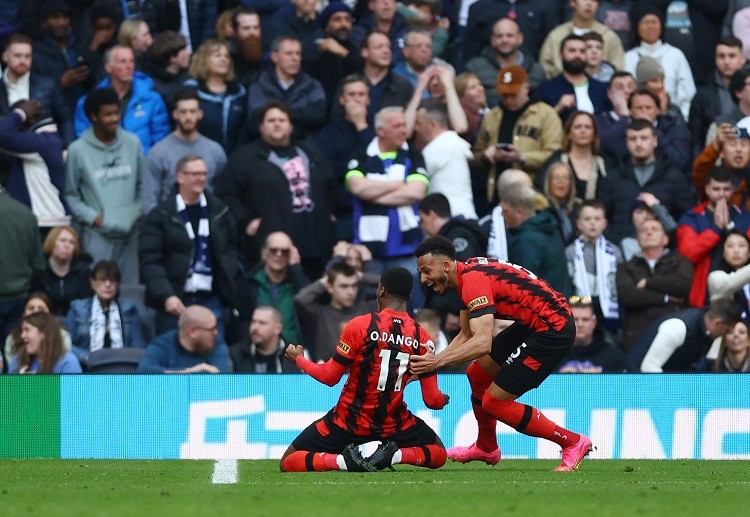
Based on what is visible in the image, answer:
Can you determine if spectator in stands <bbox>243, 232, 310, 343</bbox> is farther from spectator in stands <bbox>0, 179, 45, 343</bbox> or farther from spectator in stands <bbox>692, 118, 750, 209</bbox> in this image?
spectator in stands <bbox>692, 118, 750, 209</bbox>

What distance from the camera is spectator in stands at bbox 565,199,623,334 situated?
1694cm

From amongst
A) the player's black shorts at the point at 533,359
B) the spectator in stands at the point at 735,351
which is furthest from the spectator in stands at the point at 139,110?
the player's black shorts at the point at 533,359

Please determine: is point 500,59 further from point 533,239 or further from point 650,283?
point 650,283

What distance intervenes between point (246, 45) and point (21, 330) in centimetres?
455

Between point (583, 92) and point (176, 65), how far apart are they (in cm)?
471

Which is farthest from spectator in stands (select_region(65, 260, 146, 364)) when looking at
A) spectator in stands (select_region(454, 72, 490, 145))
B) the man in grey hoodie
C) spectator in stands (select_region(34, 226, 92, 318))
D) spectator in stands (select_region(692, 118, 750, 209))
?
spectator in stands (select_region(692, 118, 750, 209))

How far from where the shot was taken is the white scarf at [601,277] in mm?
16984

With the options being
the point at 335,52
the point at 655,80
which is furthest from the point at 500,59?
the point at 335,52

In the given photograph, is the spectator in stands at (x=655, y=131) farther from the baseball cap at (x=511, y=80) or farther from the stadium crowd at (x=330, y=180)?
the baseball cap at (x=511, y=80)

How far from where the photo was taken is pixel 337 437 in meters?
12.0

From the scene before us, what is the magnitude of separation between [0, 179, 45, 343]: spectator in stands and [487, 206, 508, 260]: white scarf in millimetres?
4731

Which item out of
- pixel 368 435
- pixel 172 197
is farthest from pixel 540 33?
pixel 368 435

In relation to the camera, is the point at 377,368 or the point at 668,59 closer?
the point at 377,368

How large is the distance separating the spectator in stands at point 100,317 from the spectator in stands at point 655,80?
21.3 ft
